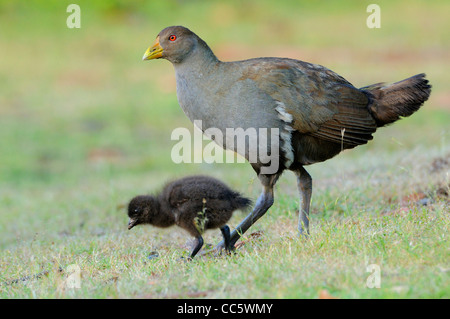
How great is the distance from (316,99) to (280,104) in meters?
0.39

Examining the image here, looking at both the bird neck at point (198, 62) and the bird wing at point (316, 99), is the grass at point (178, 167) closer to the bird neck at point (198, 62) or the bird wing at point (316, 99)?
the bird wing at point (316, 99)

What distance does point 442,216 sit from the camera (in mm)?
5535

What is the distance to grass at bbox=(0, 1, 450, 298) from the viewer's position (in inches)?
181

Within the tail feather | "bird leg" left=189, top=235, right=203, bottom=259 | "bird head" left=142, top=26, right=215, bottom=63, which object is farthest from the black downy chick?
the tail feather

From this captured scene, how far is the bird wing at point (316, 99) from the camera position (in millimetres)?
5703

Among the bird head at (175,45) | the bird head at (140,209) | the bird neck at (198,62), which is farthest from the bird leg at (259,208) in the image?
the bird head at (175,45)

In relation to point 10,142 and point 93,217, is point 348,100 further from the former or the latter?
point 10,142

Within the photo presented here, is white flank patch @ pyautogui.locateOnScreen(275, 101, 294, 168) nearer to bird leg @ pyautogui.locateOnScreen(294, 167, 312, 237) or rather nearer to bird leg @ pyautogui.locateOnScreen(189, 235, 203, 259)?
bird leg @ pyautogui.locateOnScreen(294, 167, 312, 237)

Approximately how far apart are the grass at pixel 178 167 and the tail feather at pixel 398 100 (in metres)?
0.92

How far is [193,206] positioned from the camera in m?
5.95

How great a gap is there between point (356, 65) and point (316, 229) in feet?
56.7
